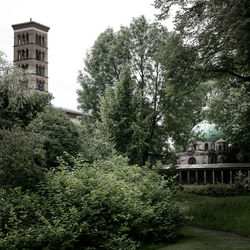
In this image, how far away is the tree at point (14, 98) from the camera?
25.4m

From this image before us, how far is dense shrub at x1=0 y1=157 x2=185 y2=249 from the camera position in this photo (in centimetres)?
1697

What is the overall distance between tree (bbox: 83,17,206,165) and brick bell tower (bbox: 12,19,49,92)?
5277 centimetres

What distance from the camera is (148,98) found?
43.6 m

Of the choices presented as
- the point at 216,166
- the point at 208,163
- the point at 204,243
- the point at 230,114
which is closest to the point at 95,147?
the point at 204,243

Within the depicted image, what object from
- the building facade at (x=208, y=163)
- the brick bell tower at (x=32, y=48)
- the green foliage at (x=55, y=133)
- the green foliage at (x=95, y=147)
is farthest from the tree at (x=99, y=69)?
the brick bell tower at (x=32, y=48)

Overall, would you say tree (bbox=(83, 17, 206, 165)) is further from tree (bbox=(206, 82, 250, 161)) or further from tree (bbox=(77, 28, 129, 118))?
tree (bbox=(206, 82, 250, 161))

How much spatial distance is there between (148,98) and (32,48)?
198 ft

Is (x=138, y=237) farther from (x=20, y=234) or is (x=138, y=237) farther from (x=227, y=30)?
(x=227, y=30)

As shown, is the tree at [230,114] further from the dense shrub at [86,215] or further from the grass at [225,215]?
the dense shrub at [86,215]

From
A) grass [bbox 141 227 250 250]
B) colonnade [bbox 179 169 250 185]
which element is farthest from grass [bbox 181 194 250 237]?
colonnade [bbox 179 169 250 185]

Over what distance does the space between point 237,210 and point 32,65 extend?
258ft

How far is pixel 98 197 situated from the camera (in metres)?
18.8

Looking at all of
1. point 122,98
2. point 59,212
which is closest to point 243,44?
point 59,212

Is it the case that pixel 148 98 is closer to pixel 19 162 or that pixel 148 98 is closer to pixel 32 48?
pixel 19 162
